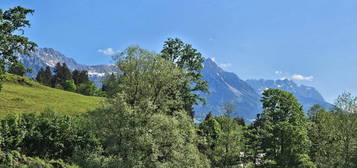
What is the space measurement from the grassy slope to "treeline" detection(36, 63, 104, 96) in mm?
29705

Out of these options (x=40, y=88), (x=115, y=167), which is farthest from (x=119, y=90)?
(x=40, y=88)

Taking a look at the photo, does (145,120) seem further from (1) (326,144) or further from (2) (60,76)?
(2) (60,76)

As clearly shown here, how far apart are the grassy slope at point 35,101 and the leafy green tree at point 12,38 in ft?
77.2

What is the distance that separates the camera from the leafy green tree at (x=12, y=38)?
1046 inches

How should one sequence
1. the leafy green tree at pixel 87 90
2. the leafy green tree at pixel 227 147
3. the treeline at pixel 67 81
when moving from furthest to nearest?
the leafy green tree at pixel 87 90 < the treeline at pixel 67 81 < the leafy green tree at pixel 227 147

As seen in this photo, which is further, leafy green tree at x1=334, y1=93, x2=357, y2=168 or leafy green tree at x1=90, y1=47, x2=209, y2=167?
leafy green tree at x1=334, y1=93, x2=357, y2=168

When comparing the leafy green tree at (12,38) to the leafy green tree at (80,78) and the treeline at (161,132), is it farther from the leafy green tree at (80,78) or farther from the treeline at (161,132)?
the leafy green tree at (80,78)

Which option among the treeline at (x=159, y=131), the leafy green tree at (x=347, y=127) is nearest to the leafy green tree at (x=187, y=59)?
the treeline at (x=159, y=131)

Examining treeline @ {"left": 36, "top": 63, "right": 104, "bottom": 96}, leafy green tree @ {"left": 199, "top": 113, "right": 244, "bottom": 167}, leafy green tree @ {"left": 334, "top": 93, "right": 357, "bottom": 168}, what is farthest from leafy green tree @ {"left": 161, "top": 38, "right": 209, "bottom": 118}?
treeline @ {"left": 36, "top": 63, "right": 104, "bottom": 96}

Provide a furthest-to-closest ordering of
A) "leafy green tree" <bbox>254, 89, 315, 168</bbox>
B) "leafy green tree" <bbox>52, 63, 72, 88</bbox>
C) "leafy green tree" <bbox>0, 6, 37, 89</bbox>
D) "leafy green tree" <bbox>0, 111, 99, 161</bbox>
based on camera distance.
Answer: "leafy green tree" <bbox>52, 63, 72, 88</bbox> → "leafy green tree" <bbox>254, 89, 315, 168</bbox> → "leafy green tree" <bbox>0, 111, 99, 161</bbox> → "leafy green tree" <bbox>0, 6, 37, 89</bbox>

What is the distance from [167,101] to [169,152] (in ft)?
18.1

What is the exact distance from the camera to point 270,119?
46094mm

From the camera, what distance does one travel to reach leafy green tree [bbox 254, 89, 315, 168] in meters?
39.7

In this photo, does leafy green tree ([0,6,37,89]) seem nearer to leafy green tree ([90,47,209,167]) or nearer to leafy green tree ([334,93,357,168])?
leafy green tree ([90,47,209,167])
